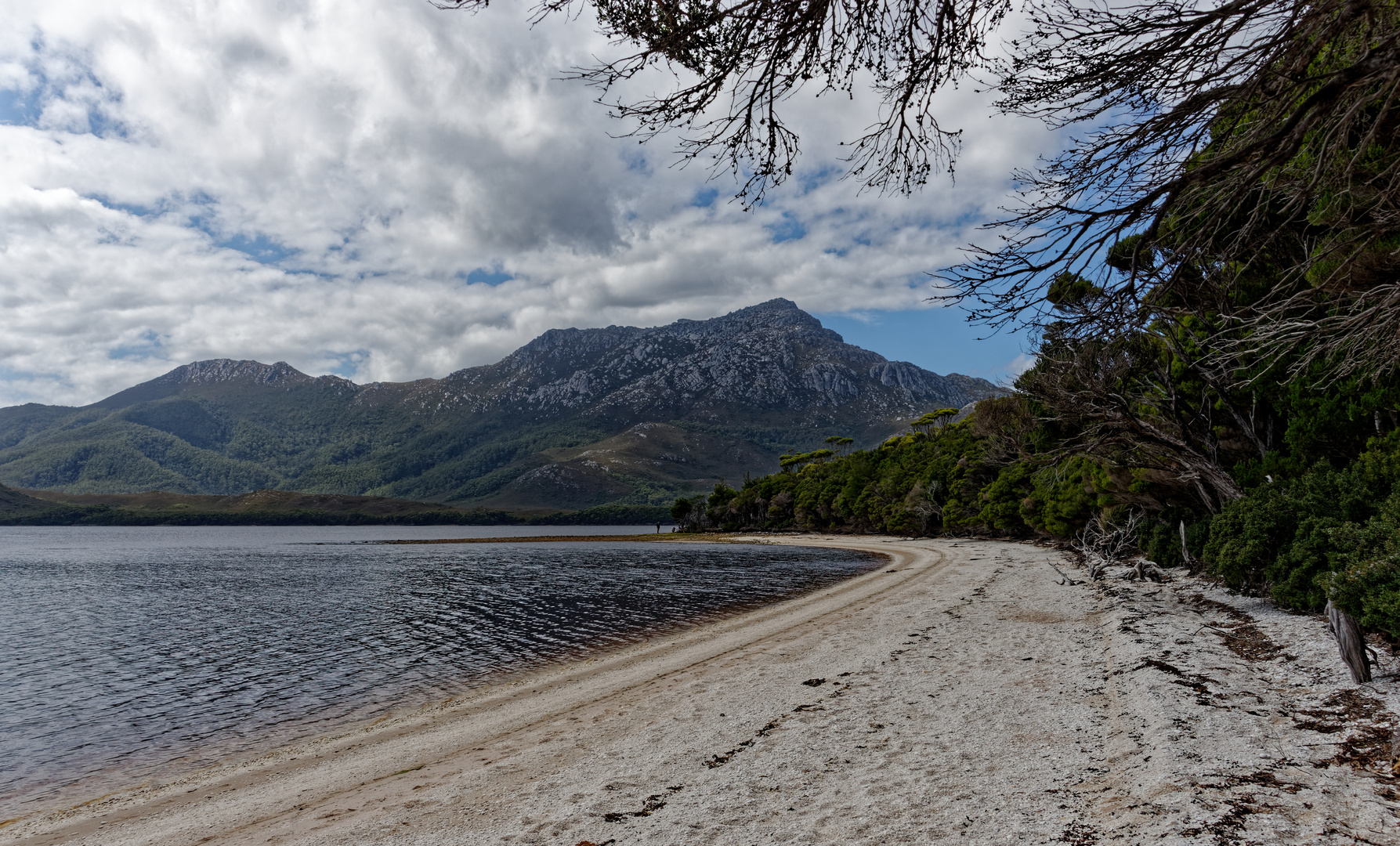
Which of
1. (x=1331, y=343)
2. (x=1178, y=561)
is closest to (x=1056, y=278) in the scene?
(x=1331, y=343)

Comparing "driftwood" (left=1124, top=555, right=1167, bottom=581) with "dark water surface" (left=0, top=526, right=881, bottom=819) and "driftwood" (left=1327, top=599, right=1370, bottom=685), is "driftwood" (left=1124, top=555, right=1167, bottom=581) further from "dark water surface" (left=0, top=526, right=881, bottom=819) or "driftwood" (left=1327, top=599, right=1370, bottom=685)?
"driftwood" (left=1327, top=599, right=1370, bottom=685)

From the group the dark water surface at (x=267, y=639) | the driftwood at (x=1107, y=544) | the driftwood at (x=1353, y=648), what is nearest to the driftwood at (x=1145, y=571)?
the driftwood at (x=1107, y=544)

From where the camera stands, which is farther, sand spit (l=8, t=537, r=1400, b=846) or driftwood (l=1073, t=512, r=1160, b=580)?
driftwood (l=1073, t=512, r=1160, b=580)

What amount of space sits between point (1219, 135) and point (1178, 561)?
76.7ft

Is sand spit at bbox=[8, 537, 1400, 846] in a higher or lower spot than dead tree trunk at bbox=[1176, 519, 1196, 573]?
lower

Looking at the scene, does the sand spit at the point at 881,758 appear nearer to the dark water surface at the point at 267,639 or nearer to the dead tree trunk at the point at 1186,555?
the dark water surface at the point at 267,639

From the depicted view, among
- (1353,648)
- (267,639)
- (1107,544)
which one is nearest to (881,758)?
(1353,648)

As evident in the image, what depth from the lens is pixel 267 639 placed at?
2284 centimetres

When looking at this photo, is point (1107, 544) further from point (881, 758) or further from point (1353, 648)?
point (881, 758)

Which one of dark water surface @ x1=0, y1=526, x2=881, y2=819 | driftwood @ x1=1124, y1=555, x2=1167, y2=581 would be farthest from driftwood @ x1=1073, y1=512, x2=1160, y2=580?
dark water surface @ x1=0, y1=526, x2=881, y2=819

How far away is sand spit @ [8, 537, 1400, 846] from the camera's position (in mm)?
5820

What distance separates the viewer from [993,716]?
8.96 m

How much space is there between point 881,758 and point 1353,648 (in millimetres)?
6277

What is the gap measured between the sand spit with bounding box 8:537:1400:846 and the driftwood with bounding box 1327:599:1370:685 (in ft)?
0.62
